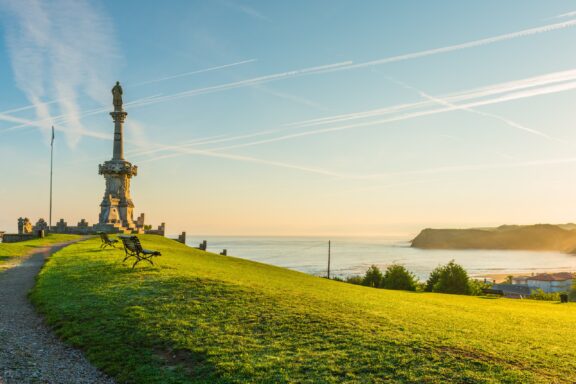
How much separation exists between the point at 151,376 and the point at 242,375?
1.78 metres

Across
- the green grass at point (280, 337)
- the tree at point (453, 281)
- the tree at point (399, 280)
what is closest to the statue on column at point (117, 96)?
the tree at point (399, 280)

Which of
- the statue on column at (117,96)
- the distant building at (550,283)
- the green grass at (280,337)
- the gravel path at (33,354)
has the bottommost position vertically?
the distant building at (550,283)

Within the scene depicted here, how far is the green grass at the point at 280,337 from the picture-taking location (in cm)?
777

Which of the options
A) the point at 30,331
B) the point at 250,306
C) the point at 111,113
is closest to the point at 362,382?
the point at 250,306

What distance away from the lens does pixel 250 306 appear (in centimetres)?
1205

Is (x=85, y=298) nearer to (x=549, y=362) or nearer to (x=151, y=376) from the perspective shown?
(x=151, y=376)

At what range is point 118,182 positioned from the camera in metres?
54.3

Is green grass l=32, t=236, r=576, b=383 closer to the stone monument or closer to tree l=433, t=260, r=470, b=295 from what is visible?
tree l=433, t=260, r=470, b=295

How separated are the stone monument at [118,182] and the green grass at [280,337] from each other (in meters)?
39.4

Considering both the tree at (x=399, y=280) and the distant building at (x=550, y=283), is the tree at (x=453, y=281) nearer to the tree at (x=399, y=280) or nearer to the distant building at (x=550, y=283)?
the tree at (x=399, y=280)

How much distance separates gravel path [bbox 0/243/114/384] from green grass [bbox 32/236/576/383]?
1.01 ft

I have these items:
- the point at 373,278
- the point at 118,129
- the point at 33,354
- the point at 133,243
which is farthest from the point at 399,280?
the point at 33,354

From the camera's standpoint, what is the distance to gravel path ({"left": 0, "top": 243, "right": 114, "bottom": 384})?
8102mm

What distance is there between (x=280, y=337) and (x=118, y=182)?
50.1 metres
